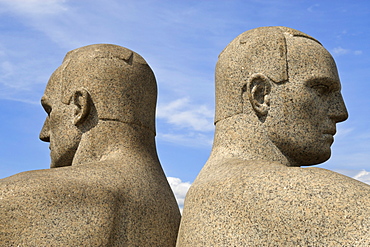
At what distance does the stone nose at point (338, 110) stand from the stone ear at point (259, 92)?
0.77 m

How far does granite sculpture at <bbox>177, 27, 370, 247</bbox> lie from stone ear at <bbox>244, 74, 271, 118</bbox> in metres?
0.01

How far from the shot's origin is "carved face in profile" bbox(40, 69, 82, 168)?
25.5 feet

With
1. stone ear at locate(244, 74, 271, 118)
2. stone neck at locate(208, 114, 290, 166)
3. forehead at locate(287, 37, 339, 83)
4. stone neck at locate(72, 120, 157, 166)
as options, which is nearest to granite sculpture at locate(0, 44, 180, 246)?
stone neck at locate(72, 120, 157, 166)

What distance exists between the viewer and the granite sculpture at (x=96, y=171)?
6.34m

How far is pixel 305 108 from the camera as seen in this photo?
6430mm

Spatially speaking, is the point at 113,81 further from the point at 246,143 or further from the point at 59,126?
the point at 246,143

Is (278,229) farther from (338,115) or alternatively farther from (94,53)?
(94,53)

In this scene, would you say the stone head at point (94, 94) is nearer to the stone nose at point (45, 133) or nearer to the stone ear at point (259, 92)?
the stone nose at point (45, 133)

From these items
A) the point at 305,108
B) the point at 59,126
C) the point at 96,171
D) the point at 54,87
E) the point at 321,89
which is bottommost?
the point at 96,171

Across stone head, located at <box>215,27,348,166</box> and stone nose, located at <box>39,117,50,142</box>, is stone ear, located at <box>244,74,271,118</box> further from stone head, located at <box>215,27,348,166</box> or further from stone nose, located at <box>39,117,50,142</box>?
stone nose, located at <box>39,117,50,142</box>

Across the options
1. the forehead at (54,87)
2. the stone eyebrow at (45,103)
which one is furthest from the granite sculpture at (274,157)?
the stone eyebrow at (45,103)

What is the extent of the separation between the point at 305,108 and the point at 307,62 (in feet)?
1.73

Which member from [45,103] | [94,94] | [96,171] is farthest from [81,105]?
[96,171]

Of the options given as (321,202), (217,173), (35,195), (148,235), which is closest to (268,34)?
(217,173)
